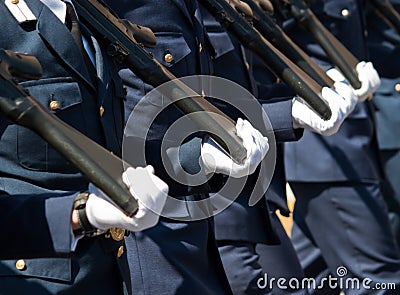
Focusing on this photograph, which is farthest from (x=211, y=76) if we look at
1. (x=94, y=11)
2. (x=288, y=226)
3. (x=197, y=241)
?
(x=288, y=226)

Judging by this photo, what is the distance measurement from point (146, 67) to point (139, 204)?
73 centimetres

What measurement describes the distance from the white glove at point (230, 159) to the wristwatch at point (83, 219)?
0.59m

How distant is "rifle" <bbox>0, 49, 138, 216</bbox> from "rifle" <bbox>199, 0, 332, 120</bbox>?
1.24 metres

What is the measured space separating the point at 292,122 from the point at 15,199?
136cm

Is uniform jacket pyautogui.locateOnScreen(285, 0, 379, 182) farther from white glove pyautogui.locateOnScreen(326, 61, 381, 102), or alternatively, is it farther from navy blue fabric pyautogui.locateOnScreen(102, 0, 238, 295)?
navy blue fabric pyautogui.locateOnScreen(102, 0, 238, 295)

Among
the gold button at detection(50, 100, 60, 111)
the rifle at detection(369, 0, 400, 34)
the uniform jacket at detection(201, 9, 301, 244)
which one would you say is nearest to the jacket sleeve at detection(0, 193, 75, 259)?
the gold button at detection(50, 100, 60, 111)

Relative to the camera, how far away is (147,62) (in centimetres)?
282

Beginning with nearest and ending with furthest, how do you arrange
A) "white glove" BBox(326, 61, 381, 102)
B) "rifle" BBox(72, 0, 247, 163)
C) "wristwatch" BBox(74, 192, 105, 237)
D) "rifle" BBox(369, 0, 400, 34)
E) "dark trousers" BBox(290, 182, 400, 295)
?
1. "wristwatch" BBox(74, 192, 105, 237)
2. "rifle" BBox(72, 0, 247, 163)
3. "white glove" BBox(326, 61, 381, 102)
4. "dark trousers" BBox(290, 182, 400, 295)
5. "rifle" BBox(369, 0, 400, 34)

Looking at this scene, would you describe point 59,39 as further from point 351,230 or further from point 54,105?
point 351,230

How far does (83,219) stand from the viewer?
2264 millimetres

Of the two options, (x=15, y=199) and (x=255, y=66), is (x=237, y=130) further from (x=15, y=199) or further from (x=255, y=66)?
(x=255, y=66)

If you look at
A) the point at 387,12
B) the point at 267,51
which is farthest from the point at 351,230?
the point at 267,51

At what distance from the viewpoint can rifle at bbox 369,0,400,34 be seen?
4.79 metres

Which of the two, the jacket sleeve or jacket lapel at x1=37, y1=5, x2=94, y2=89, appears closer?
the jacket sleeve
